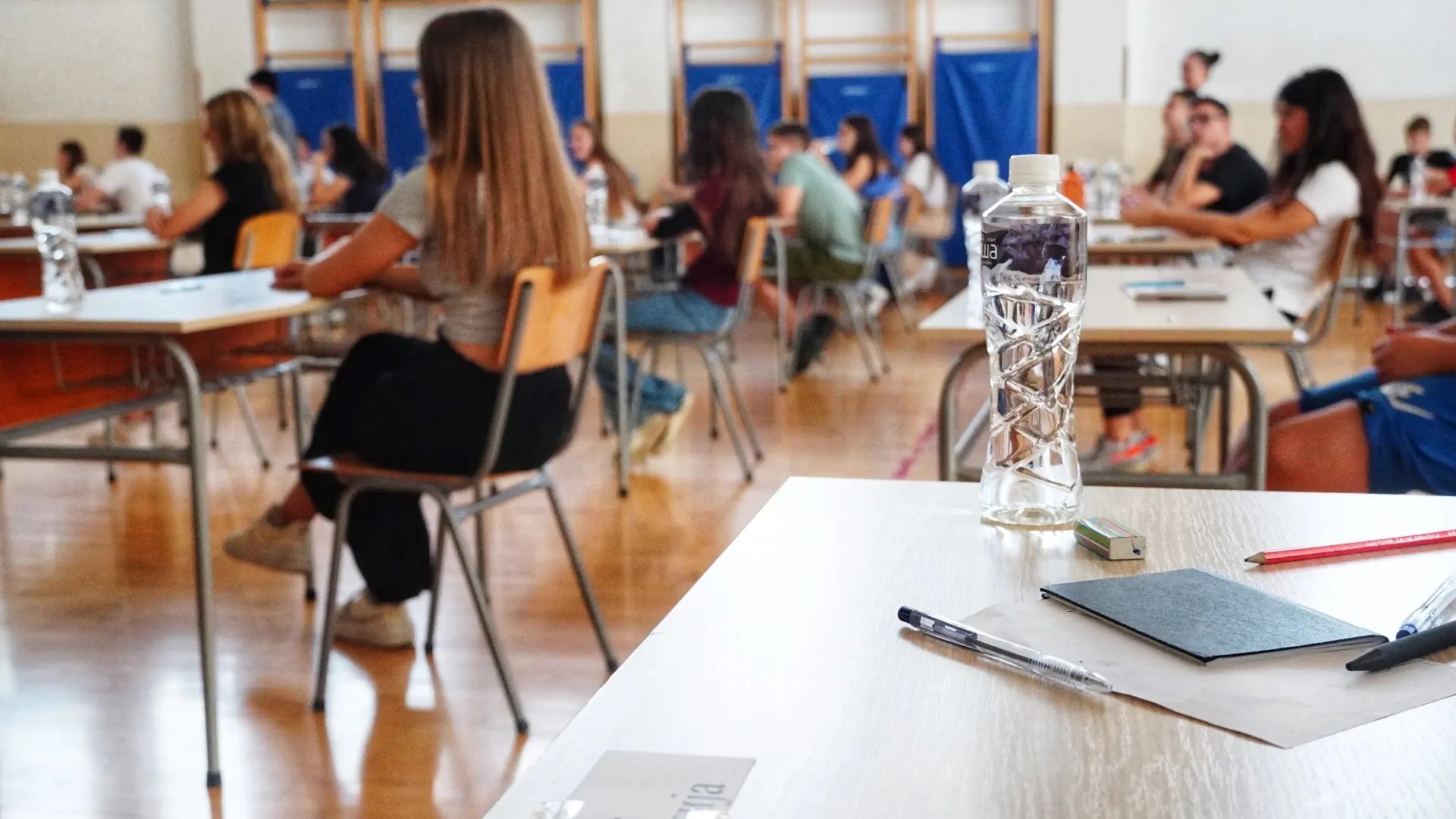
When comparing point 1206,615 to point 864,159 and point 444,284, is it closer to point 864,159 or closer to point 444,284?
point 444,284

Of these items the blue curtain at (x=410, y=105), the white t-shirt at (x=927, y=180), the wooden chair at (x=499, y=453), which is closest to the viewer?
the wooden chair at (x=499, y=453)

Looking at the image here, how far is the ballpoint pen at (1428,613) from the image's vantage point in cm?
71

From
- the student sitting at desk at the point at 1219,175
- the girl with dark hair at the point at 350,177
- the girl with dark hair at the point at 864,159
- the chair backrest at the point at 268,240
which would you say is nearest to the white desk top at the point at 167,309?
the chair backrest at the point at 268,240

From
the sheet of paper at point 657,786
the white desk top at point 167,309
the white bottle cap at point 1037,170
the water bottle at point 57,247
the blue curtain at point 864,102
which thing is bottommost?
the white desk top at point 167,309

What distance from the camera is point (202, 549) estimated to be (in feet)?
6.89

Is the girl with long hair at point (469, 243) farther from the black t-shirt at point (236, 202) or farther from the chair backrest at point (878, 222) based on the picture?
the chair backrest at point (878, 222)

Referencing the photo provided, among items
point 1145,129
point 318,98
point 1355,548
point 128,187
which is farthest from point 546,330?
point 318,98

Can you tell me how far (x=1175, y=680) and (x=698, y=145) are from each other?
4.01 meters

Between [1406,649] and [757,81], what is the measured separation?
8763 millimetres

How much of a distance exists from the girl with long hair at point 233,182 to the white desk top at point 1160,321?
2.48 metres

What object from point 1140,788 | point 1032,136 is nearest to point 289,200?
point 1140,788

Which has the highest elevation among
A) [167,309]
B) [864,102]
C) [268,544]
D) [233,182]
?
[864,102]

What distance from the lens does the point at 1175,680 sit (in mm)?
660

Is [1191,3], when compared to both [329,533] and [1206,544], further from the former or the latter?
[1206,544]
